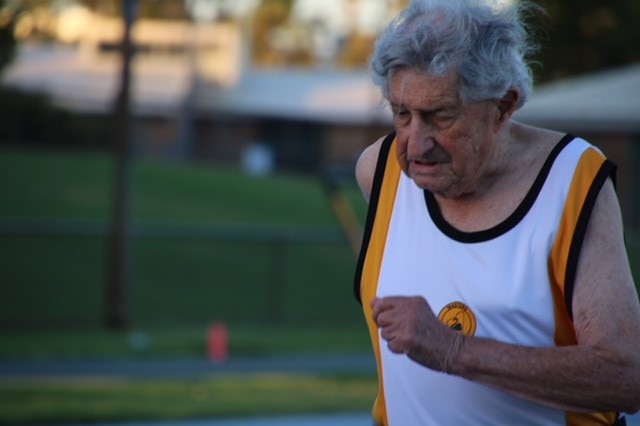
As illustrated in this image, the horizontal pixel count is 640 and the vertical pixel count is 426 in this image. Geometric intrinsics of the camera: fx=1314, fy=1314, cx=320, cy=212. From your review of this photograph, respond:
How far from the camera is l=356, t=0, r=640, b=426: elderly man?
2525 mm

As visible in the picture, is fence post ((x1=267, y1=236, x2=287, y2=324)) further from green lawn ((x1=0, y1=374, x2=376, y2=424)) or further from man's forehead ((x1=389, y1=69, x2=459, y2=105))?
man's forehead ((x1=389, y1=69, x2=459, y2=105))

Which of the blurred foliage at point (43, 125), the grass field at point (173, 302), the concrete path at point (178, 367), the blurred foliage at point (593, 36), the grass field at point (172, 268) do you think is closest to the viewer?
the grass field at point (173, 302)

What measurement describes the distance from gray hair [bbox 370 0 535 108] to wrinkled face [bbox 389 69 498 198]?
25mm

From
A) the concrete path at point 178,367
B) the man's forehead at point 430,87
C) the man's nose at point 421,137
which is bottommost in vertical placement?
the concrete path at point 178,367

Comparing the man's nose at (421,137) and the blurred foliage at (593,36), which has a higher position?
the man's nose at (421,137)

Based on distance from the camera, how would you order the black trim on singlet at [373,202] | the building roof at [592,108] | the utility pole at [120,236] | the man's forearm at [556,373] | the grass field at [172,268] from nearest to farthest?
the man's forearm at [556,373]
the black trim on singlet at [373,202]
the utility pole at [120,236]
the grass field at [172,268]
the building roof at [592,108]

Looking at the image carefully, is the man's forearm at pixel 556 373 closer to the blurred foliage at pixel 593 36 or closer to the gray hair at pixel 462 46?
the gray hair at pixel 462 46

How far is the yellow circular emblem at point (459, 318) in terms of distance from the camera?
8.73ft

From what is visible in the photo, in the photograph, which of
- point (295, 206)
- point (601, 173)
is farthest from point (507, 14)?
point (295, 206)

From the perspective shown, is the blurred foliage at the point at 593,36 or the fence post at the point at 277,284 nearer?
the fence post at the point at 277,284

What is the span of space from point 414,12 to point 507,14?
0.19 m

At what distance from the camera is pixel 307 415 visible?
34.7 feet

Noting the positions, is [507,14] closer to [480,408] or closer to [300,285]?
[480,408]

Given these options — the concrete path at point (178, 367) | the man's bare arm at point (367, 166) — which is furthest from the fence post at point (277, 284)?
the man's bare arm at point (367, 166)
